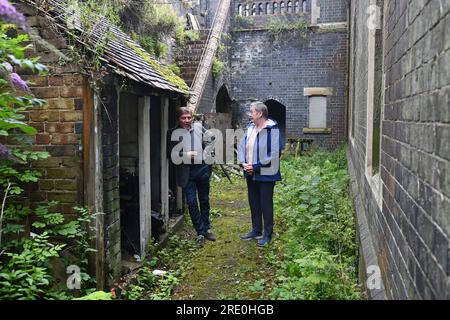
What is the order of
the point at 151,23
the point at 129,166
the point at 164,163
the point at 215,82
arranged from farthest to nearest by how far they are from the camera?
the point at 215,82 < the point at 151,23 < the point at 164,163 < the point at 129,166

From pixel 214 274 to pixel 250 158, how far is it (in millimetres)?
1760

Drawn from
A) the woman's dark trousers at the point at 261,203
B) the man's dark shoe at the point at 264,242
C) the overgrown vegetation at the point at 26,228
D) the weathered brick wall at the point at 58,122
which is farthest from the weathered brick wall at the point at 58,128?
the man's dark shoe at the point at 264,242

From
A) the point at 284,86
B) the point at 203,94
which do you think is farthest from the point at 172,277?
the point at 284,86

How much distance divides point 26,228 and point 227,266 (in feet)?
8.77

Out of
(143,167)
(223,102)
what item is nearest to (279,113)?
(223,102)

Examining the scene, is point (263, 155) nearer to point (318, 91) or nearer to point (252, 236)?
point (252, 236)

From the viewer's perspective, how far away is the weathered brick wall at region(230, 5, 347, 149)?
16781 mm

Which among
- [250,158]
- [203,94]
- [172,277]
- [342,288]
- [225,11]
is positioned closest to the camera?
[342,288]

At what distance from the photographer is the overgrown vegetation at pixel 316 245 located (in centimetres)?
400

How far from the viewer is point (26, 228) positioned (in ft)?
14.4

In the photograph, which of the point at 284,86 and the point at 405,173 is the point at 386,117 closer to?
the point at 405,173

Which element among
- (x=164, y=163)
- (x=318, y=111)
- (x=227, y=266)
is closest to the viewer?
(x=227, y=266)
